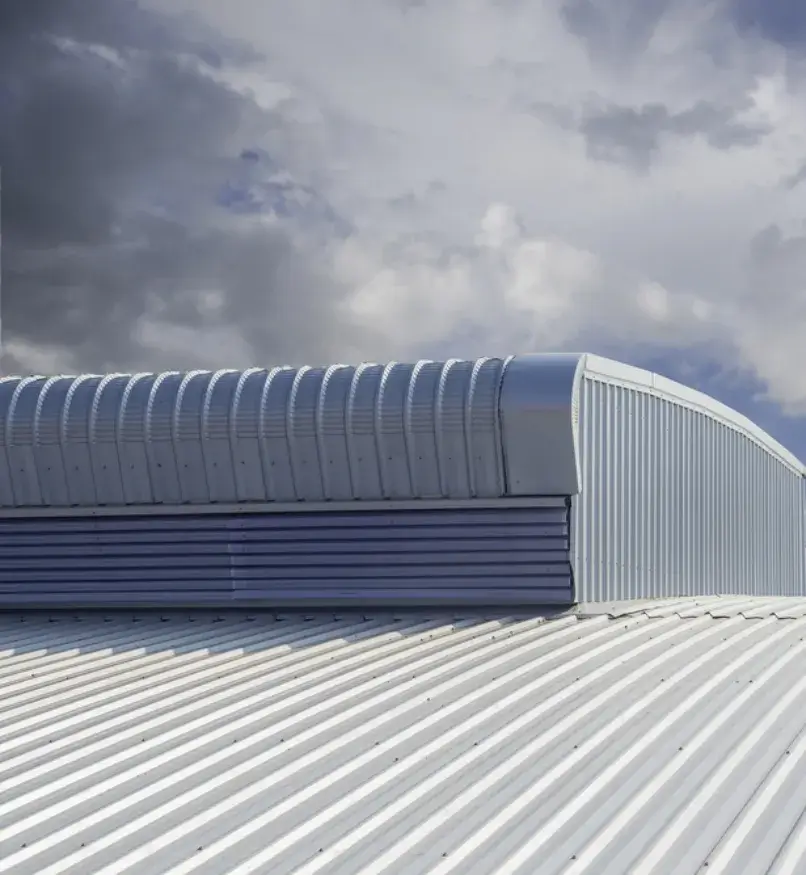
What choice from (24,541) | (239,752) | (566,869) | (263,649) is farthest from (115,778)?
(24,541)

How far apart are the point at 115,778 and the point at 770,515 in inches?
714

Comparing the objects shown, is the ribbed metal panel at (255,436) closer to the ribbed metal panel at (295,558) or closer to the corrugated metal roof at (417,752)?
the ribbed metal panel at (295,558)

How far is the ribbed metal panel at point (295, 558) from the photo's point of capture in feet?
40.8

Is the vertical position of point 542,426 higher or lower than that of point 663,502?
higher

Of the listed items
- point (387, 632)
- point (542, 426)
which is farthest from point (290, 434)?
point (542, 426)

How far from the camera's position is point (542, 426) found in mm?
12188

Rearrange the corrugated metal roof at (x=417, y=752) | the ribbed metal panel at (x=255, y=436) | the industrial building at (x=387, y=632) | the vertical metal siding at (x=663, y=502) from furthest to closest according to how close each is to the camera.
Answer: the vertical metal siding at (x=663, y=502), the ribbed metal panel at (x=255, y=436), the industrial building at (x=387, y=632), the corrugated metal roof at (x=417, y=752)

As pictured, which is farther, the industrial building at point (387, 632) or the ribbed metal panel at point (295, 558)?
the ribbed metal panel at point (295, 558)

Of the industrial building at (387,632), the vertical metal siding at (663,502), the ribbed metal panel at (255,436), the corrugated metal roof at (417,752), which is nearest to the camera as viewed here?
the corrugated metal roof at (417,752)

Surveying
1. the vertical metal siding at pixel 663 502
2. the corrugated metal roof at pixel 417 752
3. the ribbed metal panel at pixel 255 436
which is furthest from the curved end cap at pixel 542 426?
the corrugated metal roof at pixel 417 752

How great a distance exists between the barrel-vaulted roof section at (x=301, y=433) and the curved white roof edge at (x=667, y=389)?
35 mm

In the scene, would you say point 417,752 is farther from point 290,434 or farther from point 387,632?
point 290,434

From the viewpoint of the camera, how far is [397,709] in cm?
840

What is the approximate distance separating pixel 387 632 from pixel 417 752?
4079mm
